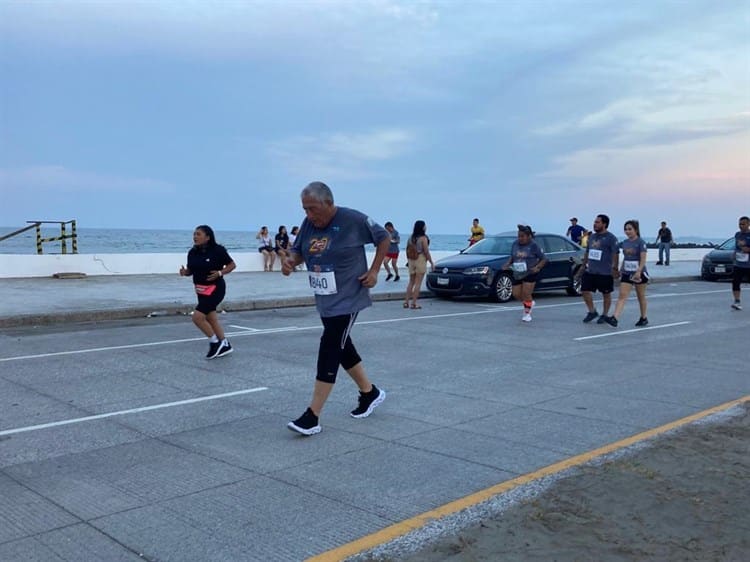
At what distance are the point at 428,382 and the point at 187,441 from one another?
10.1 ft

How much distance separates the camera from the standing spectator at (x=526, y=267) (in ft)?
43.7

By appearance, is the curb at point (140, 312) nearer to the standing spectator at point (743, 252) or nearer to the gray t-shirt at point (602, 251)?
the gray t-shirt at point (602, 251)

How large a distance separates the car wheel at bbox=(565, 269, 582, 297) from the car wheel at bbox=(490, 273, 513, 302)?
2134 millimetres

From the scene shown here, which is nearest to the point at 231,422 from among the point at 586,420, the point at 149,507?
the point at 149,507

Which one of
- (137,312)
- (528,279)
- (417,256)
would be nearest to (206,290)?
(137,312)

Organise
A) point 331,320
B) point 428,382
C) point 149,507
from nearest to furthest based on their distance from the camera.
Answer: point 149,507, point 331,320, point 428,382

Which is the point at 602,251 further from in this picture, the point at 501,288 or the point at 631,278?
the point at 501,288

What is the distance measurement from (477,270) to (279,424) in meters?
11.0

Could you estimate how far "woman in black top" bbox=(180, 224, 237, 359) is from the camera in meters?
9.30

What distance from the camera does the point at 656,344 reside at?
11.0 metres

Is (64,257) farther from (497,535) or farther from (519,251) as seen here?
(497,535)

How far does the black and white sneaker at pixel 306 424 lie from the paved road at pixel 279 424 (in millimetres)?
82

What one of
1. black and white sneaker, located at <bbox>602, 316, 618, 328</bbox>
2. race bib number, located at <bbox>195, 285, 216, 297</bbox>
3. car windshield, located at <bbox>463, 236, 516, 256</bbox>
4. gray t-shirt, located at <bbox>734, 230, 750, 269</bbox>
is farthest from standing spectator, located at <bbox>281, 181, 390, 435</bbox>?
car windshield, located at <bbox>463, 236, 516, 256</bbox>

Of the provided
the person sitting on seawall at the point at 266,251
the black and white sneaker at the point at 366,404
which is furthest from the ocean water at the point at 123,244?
the black and white sneaker at the point at 366,404
